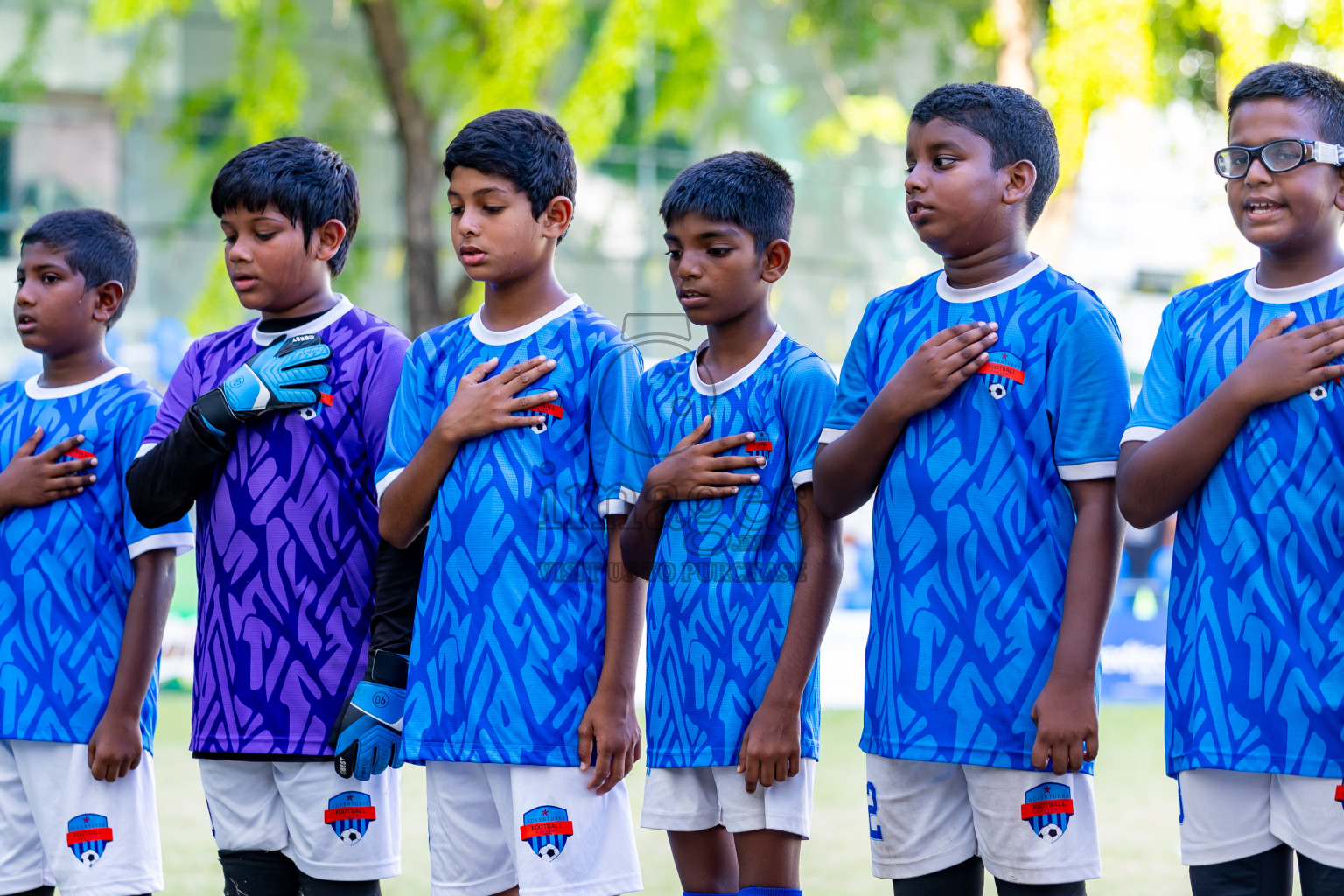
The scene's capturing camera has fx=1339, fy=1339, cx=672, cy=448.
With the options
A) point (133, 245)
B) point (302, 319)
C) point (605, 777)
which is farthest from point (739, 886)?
point (133, 245)

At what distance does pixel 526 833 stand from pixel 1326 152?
1889 mm

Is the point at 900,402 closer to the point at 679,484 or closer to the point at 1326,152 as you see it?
the point at 679,484

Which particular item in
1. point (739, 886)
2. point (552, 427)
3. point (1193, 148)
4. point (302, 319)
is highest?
point (1193, 148)

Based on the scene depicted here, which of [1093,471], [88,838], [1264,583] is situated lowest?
[88,838]

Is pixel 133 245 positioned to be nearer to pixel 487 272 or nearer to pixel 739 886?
pixel 487 272

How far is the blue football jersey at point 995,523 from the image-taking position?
2.37 metres

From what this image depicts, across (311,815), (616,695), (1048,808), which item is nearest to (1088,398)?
(1048,808)

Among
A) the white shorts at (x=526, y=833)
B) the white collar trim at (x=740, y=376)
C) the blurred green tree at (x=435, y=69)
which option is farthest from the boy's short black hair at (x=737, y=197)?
the blurred green tree at (x=435, y=69)

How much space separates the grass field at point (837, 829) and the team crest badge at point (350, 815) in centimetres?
207

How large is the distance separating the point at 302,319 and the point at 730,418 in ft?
3.21

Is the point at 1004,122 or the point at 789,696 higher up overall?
the point at 1004,122

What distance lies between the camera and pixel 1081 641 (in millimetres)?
2297

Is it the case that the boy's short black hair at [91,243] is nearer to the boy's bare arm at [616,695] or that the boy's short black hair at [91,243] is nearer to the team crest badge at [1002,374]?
the boy's bare arm at [616,695]

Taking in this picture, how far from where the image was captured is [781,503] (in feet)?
8.89
